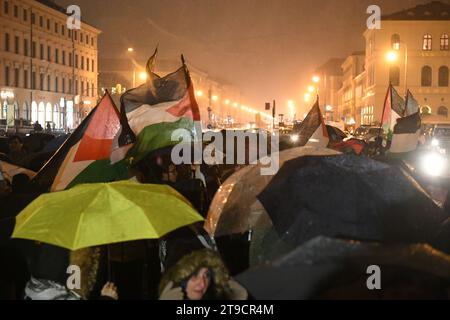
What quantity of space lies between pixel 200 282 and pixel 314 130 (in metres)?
7.75

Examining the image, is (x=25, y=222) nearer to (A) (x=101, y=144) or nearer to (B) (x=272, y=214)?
(B) (x=272, y=214)

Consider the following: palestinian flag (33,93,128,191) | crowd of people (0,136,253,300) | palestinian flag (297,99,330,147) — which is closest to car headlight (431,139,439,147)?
palestinian flag (297,99,330,147)

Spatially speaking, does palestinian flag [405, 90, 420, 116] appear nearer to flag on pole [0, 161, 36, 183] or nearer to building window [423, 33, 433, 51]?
flag on pole [0, 161, 36, 183]

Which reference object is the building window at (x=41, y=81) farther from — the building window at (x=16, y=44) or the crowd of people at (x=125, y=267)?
the crowd of people at (x=125, y=267)

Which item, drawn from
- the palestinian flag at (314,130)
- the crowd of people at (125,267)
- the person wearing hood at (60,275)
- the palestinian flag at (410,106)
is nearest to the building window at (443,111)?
the palestinian flag at (410,106)

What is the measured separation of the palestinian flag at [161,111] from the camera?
894 cm

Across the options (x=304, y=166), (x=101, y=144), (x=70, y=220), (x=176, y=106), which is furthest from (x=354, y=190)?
(x=176, y=106)

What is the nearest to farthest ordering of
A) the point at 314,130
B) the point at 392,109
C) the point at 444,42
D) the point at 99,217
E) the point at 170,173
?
the point at 99,217
the point at 170,173
the point at 314,130
the point at 392,109
the point at 444,42

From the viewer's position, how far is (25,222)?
5.06 metres

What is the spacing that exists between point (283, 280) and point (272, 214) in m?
1.11

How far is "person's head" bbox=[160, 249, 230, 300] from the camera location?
4766 mm

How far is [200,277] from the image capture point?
15.7 ft

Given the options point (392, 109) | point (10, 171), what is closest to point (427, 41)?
point (392, 109)

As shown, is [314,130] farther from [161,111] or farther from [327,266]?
[327,266]
